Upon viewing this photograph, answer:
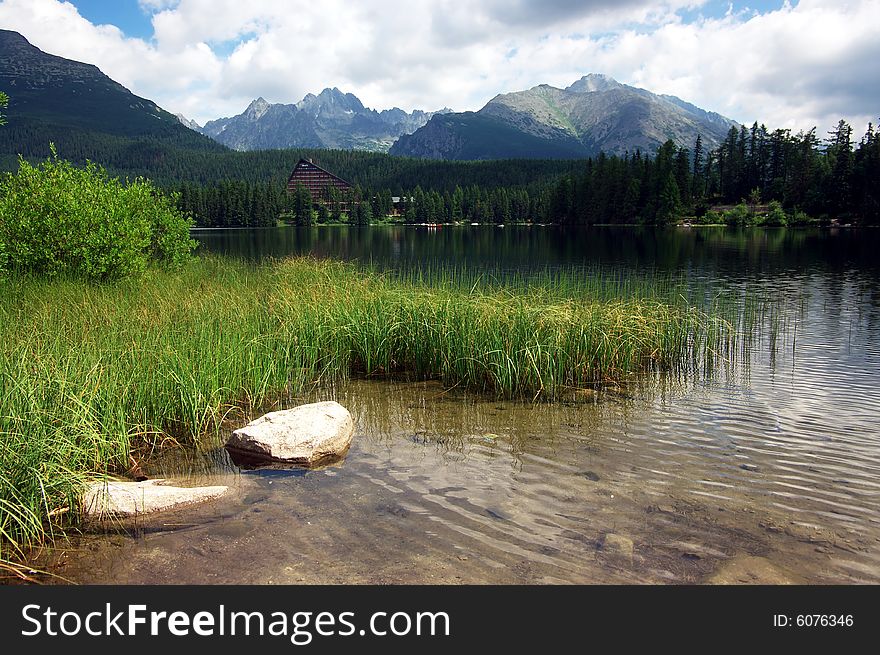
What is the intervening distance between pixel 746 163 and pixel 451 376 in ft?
416

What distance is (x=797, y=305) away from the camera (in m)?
22.5

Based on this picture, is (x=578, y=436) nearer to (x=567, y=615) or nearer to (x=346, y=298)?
(x=567, y=615)

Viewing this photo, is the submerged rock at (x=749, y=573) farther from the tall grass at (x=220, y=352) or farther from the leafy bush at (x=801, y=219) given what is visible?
the leafy bush at (x=801, y=219)

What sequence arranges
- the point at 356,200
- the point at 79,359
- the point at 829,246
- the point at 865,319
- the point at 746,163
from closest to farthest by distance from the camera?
the point at 79,359
the point at 865,319
the point at 829,246
the point at 746,163
the point at 356,200

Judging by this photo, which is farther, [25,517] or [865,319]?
[865,319]

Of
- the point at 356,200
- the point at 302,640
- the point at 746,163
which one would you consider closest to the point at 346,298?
the point at 302,640

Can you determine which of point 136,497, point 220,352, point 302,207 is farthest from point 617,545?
point 302,207

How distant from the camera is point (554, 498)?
704 cm

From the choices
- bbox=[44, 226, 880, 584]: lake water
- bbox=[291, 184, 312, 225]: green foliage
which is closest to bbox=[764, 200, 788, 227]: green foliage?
bbox=[44, 226, 880, 584]: lake water

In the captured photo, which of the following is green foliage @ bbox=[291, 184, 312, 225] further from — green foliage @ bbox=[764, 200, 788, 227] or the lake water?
the lake water

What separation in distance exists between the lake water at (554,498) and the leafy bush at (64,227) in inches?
363

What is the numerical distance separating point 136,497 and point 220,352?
3.70m

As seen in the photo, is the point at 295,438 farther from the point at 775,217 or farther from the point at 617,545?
the point at 775,217

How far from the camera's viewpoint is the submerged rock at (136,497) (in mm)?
6363
